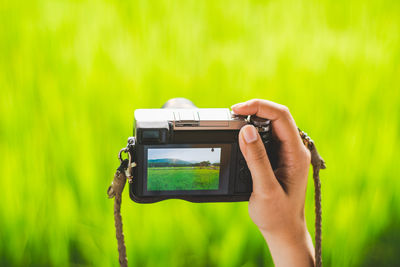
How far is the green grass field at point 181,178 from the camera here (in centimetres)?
67

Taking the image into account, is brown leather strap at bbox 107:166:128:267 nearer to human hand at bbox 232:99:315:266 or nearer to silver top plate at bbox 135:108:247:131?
silver top plate at bbox 135:108:247:131

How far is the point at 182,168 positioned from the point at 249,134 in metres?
0.13

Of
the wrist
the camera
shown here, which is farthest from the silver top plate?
the wrist

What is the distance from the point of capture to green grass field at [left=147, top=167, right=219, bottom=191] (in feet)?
2.19

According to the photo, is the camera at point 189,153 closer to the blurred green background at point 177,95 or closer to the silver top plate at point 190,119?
the silver top plate at point 190,119

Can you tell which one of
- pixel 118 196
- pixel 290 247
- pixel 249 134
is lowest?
pixel 290 247

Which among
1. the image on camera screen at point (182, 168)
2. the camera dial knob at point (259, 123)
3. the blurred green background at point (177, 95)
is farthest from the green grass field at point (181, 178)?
the blurred green background at point (177, 95)

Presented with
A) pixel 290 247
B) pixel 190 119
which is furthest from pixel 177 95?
pixel 290 247

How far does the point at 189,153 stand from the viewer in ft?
2.19

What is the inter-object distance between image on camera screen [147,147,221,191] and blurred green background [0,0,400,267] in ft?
0.95

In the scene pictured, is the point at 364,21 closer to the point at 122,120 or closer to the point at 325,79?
the point at 325,79

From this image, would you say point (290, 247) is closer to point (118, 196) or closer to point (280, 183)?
point (280, 183)

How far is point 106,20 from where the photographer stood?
93 centimetres

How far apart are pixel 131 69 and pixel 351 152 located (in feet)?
1.97
